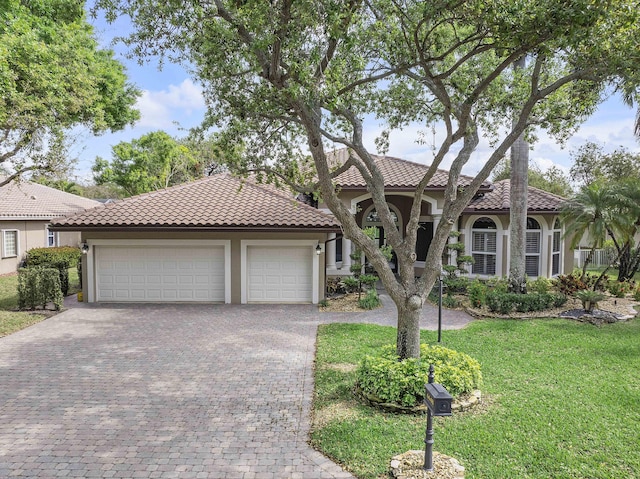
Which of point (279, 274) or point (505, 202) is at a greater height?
point (505, 202)

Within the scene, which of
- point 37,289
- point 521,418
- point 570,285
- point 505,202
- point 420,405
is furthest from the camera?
point 505,202

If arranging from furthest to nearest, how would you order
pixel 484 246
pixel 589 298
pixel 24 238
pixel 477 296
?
pixel 24 238 → pixel 484 246 → pixel 477 296 → pixel 589 298

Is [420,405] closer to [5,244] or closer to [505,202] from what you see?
[505,202]

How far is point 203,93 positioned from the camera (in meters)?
8.84

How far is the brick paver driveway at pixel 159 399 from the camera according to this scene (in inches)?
202

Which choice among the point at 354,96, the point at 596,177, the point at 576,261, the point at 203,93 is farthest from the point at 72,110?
the point at 596,177

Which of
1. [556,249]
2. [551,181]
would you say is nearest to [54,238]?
[556,249]

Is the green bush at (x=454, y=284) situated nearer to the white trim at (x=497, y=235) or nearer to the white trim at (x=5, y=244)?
the white trim at (x=497, y=235)

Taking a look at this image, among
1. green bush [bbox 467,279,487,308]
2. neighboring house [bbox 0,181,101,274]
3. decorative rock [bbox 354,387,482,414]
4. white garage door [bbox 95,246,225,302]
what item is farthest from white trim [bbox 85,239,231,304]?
decorative rock [bbox 354,387,482,414]

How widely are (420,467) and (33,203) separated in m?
27.4

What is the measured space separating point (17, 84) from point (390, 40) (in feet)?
31.6

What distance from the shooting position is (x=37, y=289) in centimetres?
1366

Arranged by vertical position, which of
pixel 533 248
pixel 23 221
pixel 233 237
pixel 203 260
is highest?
pixel 23 221

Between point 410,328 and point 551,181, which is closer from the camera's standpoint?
point 410,328
